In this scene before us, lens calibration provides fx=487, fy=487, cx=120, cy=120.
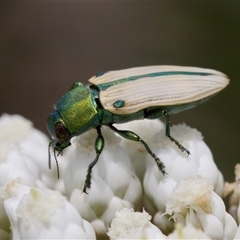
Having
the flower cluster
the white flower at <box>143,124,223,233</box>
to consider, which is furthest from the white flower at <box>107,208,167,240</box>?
the white flower at <box>143,124,223,233</box>

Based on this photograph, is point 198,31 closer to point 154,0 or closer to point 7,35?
point 154,0

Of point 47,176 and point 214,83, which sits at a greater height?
point 214,83

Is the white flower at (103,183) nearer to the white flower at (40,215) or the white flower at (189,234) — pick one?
the white flower at (40,215)

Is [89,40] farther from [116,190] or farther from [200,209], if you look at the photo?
[200,209]

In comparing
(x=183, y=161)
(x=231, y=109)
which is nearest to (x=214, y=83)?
(x=183, y=161)

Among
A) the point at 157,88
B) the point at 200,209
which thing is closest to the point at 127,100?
the point at 157,88
